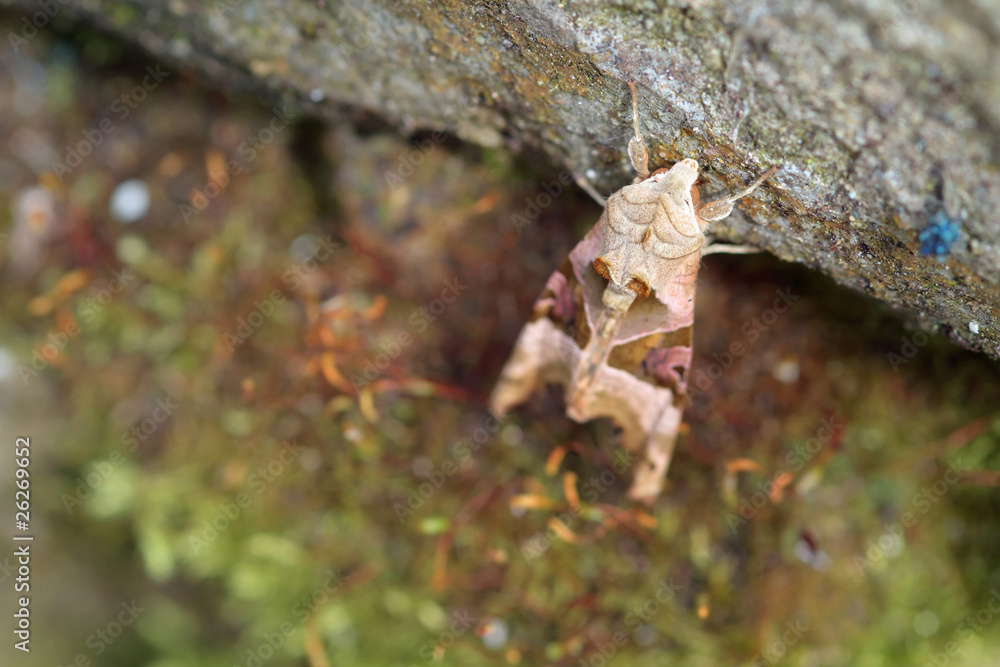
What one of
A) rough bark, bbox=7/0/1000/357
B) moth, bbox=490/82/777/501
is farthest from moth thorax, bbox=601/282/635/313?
rough bark, bbox=7/0/1000/357

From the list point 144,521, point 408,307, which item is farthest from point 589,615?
point 144,521

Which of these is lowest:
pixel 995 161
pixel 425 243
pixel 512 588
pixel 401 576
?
pixel 401 576

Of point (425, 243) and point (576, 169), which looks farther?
point (425, 243)

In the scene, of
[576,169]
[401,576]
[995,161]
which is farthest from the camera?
[401,576]

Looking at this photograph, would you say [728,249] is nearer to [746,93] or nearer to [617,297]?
[617,297]

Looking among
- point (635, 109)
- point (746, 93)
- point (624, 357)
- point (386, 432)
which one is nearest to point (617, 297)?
point (624, 357)

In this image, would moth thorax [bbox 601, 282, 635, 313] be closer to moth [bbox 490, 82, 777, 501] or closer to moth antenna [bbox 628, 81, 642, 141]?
moth [bbox 490, 82, 777, 501]

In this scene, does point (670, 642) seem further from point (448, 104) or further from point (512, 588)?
point (448, 104)
